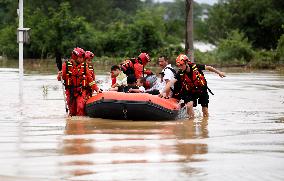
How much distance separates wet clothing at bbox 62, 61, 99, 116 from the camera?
17.2 meters

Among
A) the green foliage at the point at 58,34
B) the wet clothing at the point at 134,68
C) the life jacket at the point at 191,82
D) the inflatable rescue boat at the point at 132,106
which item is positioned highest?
the green foliage at the point at 58,34

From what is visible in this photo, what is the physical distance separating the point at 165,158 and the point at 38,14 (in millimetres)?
56391

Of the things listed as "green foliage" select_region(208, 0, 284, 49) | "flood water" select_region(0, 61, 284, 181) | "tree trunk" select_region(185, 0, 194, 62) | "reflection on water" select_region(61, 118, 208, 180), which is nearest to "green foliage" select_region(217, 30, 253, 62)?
"green foliage" select_region(208, 0, 284, 49)

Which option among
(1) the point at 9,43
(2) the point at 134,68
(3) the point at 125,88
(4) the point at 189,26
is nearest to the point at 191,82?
(3) the point at 125,88

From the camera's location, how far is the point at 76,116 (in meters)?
17.6

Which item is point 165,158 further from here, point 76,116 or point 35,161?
point 76,116

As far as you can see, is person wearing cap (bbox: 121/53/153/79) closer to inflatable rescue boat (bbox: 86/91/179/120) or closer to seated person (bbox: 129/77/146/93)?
seated person (bbox: 129/77/146/93)

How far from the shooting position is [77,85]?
57.1 ft

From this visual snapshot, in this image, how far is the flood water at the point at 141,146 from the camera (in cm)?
976

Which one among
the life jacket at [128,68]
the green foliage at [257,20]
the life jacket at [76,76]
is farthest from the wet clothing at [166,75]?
the green foliage at [257,20]

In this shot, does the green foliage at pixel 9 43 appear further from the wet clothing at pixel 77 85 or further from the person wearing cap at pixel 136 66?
the wet clothing at pixel 77 85

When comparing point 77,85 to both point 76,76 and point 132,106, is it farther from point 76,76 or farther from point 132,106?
point 132,106

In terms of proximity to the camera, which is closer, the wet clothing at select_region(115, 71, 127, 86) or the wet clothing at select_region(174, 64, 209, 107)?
the wet clothing at select_region(174, 64, 209, 107)

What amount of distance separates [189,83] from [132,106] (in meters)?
1.48
